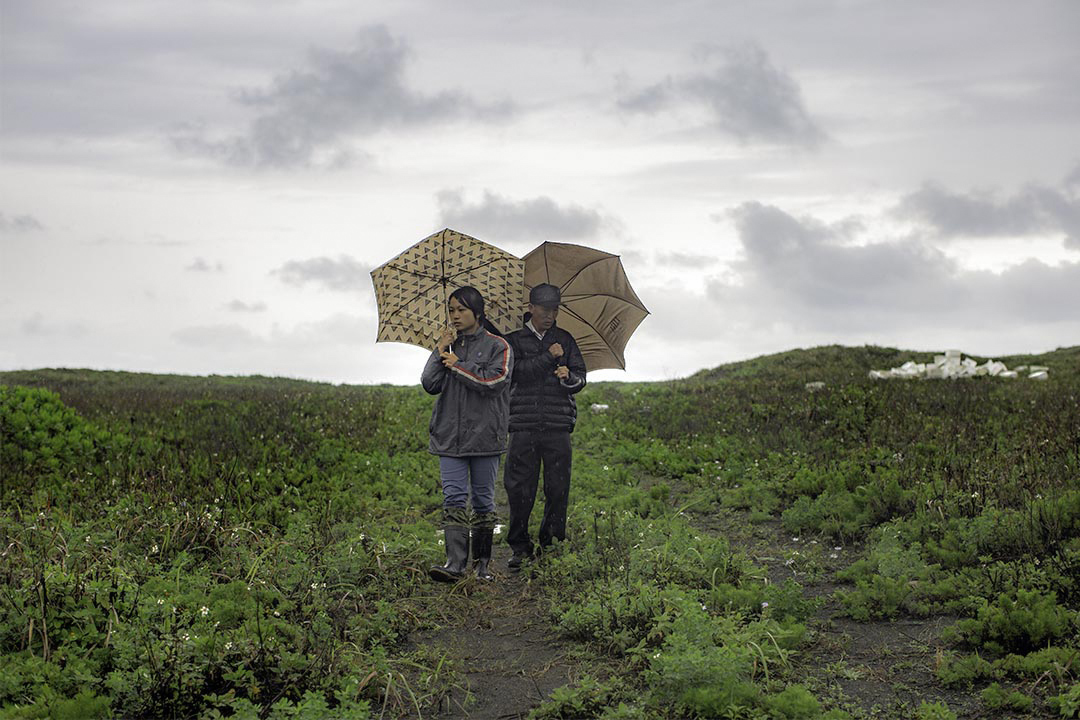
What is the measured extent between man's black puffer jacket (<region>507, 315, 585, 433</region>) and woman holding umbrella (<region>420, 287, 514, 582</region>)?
16.4 inches

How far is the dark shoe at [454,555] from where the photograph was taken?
834 centimetres

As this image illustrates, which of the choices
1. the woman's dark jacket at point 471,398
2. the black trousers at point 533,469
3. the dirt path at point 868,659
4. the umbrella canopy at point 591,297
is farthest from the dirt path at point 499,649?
the umbrella canopy at point 591,297

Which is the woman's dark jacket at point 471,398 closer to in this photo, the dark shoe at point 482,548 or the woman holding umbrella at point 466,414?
the woman holding umbrella at point 466,414

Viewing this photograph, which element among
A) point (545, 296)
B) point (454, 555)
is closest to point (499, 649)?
point (454, 555)

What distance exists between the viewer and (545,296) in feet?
29.1

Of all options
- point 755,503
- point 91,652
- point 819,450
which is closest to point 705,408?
point 819,450

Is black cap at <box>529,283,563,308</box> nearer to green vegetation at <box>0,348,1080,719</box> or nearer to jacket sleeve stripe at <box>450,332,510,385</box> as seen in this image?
jacket sleeve stripe at <box>450,332,510,385</box>

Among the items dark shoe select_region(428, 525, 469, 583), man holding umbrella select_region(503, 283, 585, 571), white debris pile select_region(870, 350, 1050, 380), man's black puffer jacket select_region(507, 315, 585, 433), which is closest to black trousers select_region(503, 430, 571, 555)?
man holding umbrella select_region(503, 283, 585, 571)

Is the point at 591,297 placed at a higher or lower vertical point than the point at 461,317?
higher

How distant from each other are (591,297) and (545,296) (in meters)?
0.67

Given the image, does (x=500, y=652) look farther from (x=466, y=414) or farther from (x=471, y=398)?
(x=471, y=398)

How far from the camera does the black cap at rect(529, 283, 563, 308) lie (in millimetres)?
8859

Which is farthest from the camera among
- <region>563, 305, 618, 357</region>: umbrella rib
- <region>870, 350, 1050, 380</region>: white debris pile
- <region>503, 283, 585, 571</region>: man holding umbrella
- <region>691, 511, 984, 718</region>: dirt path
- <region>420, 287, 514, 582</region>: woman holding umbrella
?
<region>870, 350, 1050, 380</region>: white debris pile

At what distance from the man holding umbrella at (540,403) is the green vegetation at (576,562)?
76 cm
